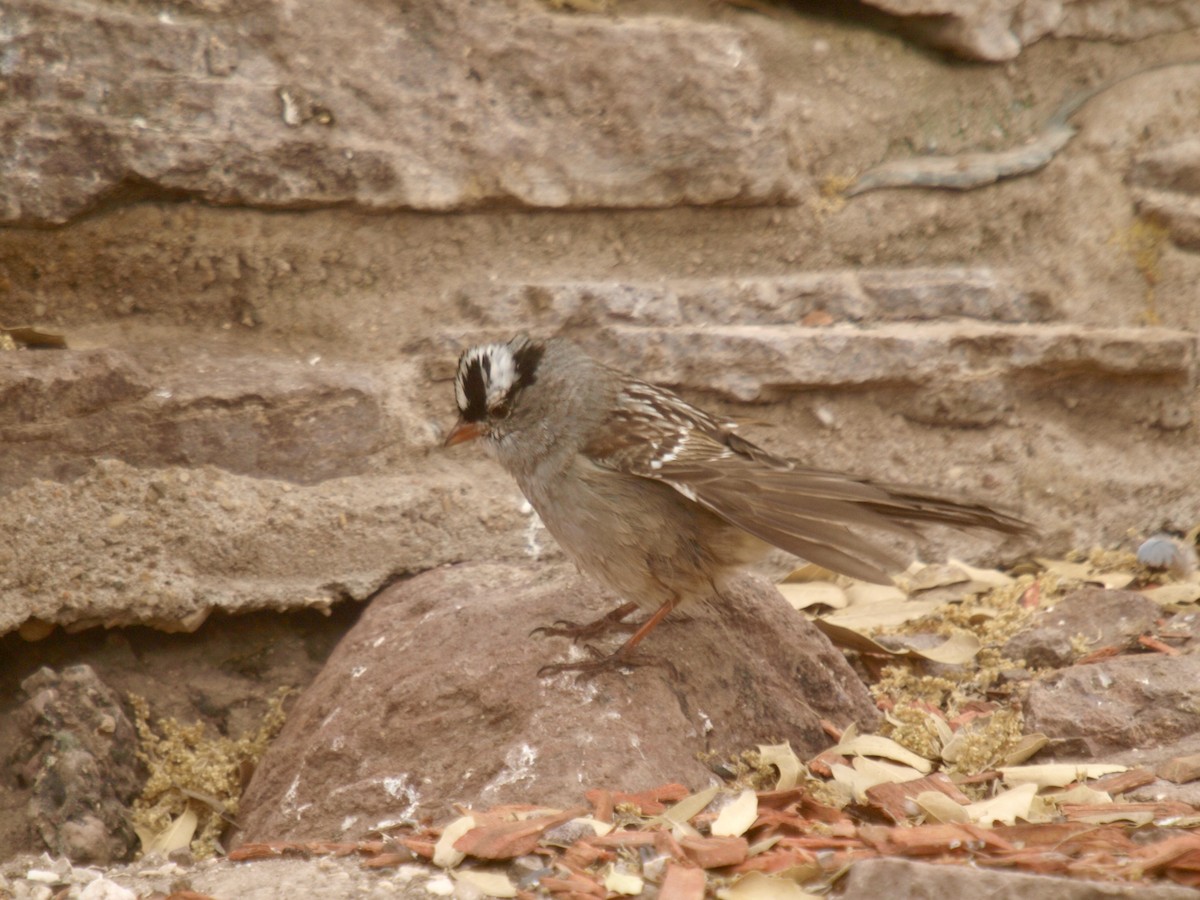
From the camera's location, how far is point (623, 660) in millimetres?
3480

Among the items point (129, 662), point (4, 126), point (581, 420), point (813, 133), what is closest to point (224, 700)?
point (129, 662)

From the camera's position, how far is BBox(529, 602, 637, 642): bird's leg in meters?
3.60

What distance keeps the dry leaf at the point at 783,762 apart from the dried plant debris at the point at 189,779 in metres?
1.40

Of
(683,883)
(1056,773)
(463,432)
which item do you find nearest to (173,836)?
(463,432)

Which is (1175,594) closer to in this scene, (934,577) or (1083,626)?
(1083,626)

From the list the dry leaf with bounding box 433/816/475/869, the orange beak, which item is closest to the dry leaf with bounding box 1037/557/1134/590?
the orange beak

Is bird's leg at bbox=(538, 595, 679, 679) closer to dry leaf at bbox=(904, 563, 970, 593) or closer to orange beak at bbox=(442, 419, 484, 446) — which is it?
orange beak at bbox=(442, 419, 484, 446)

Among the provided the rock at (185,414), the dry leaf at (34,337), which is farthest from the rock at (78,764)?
the dry leaf at (34,337)

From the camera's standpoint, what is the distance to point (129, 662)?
12.4ft

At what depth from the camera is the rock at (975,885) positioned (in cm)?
210

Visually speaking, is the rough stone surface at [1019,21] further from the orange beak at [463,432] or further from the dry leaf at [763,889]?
the dry leaf at [763,889]

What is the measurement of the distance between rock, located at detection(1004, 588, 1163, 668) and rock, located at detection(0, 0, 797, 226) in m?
1.51

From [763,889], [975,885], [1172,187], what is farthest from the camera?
[1172,187]

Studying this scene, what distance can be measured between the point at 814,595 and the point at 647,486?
0.81 meters
